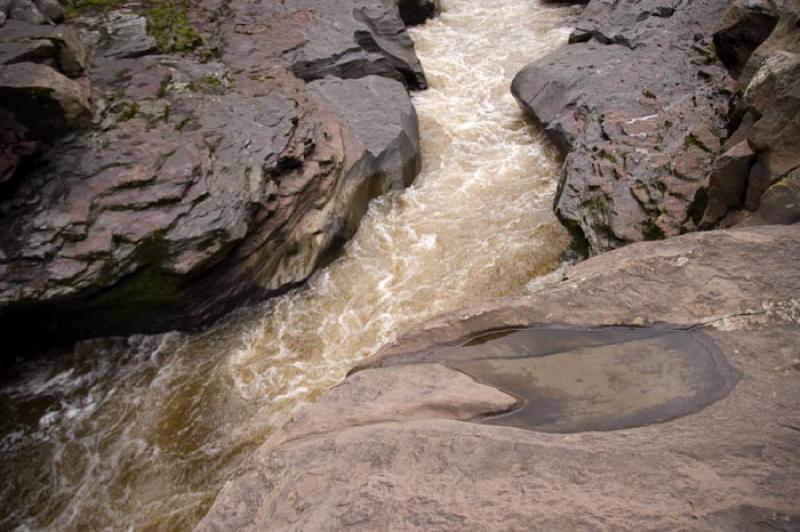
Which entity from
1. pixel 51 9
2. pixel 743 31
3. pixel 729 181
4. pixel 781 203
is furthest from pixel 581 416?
pixel 51 9

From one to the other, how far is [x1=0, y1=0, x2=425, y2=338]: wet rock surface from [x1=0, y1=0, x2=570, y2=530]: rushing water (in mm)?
396

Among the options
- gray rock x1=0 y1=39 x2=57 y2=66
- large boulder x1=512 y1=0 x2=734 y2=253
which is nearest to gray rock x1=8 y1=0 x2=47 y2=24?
gray rock x1=0 y1=39 x2=57 y2=66

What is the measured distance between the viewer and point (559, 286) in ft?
13.6

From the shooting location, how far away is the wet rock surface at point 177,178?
5574 millimetres

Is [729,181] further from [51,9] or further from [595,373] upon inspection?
[51,9]

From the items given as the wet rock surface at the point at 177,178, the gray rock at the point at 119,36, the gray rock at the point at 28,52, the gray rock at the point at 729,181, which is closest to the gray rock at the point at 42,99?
the wet rock surface at the point at 177,178

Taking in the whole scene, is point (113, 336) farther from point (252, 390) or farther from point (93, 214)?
point (252, 390)

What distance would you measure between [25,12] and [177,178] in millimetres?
3184

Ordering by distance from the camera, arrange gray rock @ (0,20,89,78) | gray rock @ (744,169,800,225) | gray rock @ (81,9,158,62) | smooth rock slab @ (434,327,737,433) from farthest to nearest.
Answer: gray rock @ (81,9,158,62) → gray rock @ (0,20,89,78) → gray rock @ (744,169,800,225) → smooth rock slab @ (434,327,737,433)

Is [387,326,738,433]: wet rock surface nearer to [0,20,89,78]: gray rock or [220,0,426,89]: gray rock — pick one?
[0,20,89,78]: gray rock

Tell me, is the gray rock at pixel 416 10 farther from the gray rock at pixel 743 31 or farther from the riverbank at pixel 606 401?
the riverbank at pixel 606 401

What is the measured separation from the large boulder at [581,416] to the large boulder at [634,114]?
1994mm

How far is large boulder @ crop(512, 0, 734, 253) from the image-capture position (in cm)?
615

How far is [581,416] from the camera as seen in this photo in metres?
3.05
